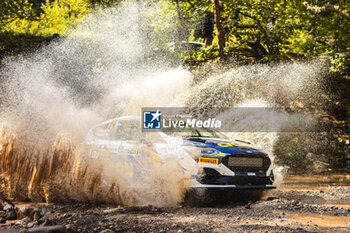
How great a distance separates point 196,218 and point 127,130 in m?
2.41

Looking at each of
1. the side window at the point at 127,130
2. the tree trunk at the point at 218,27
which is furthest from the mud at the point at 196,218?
the tree trunk at the point at 218,27

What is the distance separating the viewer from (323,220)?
505 cm

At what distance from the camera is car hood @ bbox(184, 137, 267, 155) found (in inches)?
234

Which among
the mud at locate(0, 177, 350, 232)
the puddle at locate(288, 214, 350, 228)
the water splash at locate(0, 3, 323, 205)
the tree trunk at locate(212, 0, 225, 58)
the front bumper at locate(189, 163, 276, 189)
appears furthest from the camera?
the tree trunk at locate(212, 0, 225, 58)

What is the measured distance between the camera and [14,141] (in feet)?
22.3

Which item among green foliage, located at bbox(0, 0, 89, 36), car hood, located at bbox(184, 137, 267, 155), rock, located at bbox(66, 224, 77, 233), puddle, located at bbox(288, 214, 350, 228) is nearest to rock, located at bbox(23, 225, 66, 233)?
rock, located at bbox(66, 224, 77, 233)

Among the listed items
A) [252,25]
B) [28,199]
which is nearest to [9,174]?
[28,199]

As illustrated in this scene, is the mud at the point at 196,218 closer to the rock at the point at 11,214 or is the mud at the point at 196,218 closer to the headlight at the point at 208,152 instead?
the rock at the point at 11,214

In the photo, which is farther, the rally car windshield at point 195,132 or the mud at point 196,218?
the rally car windshield at point 195,132

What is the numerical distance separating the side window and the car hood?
983mm

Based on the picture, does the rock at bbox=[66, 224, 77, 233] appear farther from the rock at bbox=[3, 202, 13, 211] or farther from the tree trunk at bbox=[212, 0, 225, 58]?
the tree trunk at bbox=[212, 0, 225, 58]

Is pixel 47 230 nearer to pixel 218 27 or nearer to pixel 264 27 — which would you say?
pixel 218 27

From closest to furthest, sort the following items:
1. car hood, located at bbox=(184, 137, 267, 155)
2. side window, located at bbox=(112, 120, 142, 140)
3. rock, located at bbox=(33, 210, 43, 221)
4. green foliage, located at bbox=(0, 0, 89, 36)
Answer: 1. rock, located at bbox=(33, 210, 43, 221)
2. car hood, located at bbox=(184, 137, 267, 155)
3. side window, located at bbox=(112, 120, 142, 140)
4. green foliage, located at bbox=(0, 0, 89, 36)

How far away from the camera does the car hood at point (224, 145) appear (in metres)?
5.94
